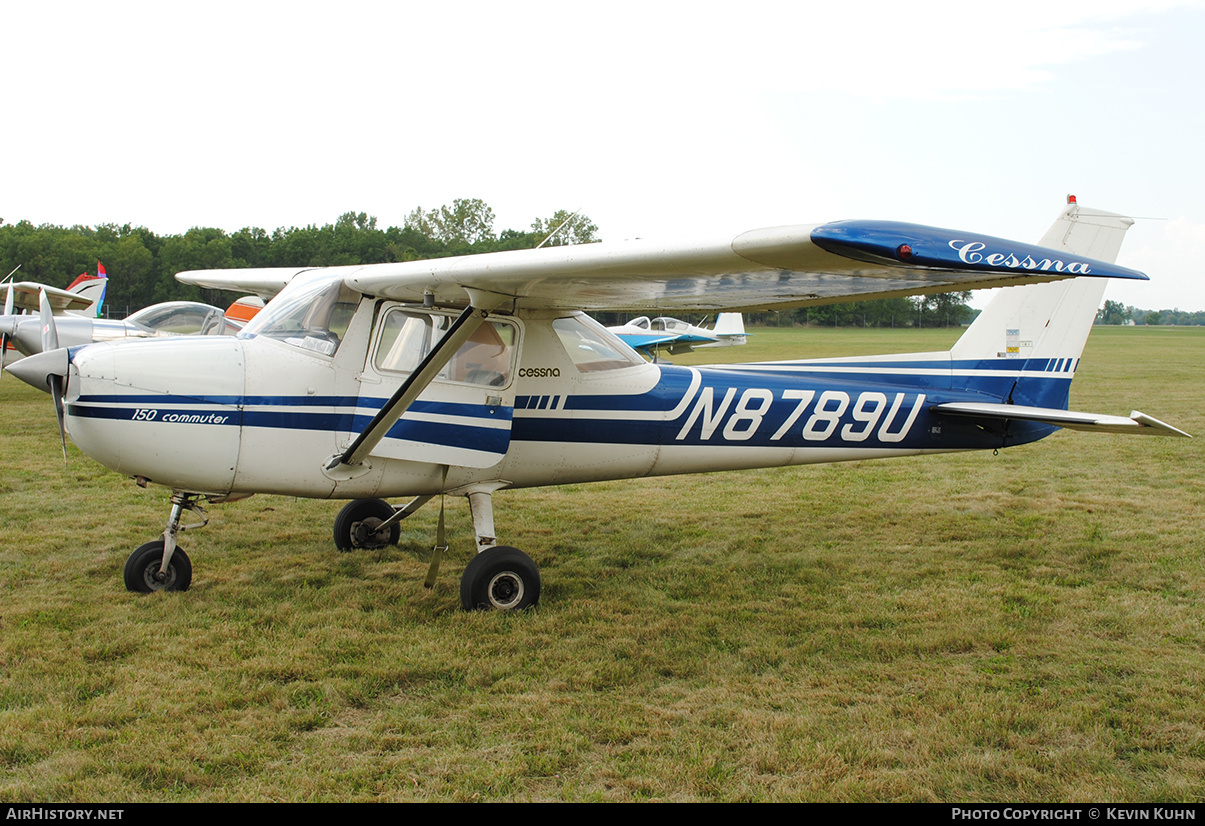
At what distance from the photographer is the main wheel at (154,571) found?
16.7 feet

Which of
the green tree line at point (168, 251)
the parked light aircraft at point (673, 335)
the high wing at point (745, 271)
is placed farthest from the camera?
the green tree line at point (168, 251)

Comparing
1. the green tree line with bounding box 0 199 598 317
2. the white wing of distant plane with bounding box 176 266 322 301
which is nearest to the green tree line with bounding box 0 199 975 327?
the green tree line with bounding box 0 199 598 317

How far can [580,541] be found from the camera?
675 centimetres

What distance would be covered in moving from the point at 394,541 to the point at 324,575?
2.97 feet

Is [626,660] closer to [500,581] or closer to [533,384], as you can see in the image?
[500,581]

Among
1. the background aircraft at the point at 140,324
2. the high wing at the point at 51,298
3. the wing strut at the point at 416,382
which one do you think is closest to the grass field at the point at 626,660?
the wing strut at the point at 416,382

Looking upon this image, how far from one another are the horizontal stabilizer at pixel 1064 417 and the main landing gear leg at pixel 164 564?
5.42 metres

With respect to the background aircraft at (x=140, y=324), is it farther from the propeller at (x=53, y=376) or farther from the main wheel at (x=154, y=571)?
the main wheel at (x=154, y=571)

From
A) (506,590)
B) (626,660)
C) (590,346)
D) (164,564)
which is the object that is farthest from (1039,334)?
(164,564)

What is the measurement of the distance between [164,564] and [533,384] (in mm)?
2587

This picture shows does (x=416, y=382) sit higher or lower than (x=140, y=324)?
higher

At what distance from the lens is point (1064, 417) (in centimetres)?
576

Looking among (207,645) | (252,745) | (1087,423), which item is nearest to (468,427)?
(207,645)

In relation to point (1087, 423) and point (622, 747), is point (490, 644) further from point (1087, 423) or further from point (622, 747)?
point (1087, 423)
